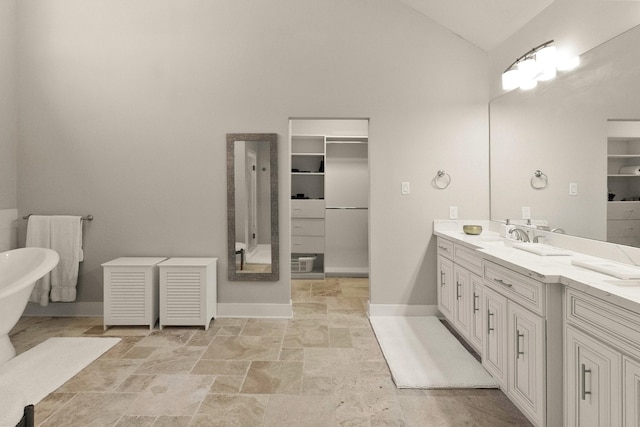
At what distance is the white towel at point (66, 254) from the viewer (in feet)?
11.8

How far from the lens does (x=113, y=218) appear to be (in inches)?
147

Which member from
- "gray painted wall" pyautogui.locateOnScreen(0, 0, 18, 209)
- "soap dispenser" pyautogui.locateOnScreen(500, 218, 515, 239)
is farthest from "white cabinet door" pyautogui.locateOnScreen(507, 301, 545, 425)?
"gray painted wall" pyautogui.locateOnScreen(0, 0, 18, 209)

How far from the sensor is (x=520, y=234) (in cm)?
296

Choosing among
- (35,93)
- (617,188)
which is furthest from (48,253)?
(617,188)

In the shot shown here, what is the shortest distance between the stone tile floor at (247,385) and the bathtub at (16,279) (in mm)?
410

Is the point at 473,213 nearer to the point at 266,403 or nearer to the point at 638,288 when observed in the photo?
the point at 638,288

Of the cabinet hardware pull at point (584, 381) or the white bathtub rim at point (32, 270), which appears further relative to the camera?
the white bathtub rim at point (32, 270)

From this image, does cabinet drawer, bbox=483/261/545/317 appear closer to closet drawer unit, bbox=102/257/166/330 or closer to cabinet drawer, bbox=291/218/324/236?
closet drawer unit, bbox=102/257/166/330

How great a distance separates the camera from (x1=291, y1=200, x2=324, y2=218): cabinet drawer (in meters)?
5.28

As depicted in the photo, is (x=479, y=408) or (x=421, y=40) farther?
(x=421, y=40)


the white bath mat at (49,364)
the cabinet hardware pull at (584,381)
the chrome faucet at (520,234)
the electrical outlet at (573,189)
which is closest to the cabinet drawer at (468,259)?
the chrome faucet at (520,234)

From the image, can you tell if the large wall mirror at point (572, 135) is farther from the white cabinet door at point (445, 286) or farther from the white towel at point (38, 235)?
the white towel at point (38, 235)

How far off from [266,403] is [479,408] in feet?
4.08

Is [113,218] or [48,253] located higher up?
[113,218]
